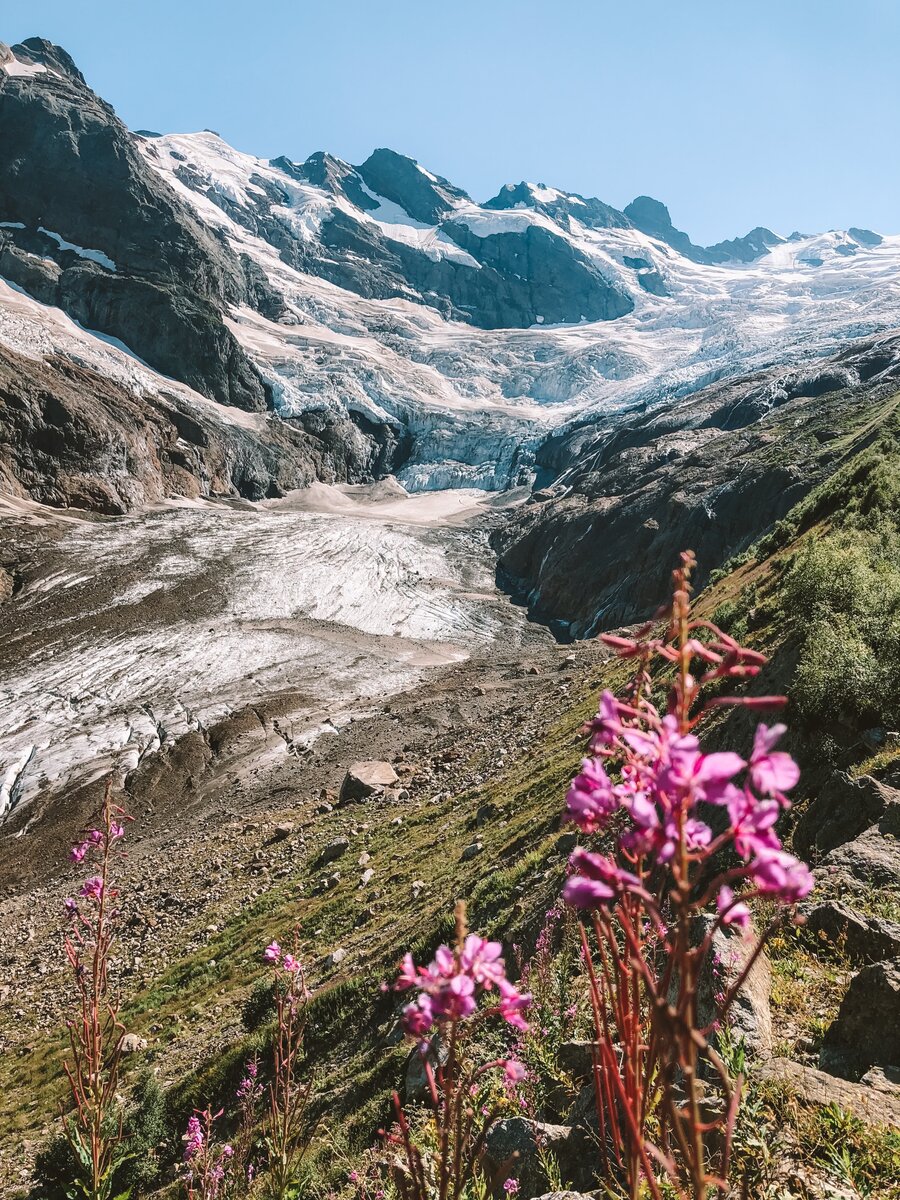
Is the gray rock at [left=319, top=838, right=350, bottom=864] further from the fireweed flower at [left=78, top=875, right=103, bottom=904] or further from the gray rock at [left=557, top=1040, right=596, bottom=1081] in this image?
the fireweed flower at [left=78, top=875, right=103, bottom=904]

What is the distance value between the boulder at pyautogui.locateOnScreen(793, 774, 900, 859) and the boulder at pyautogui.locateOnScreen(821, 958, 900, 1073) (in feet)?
7.07

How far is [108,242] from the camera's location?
434 ft

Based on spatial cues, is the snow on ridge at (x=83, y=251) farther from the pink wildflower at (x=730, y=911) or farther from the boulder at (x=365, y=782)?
the pink wildflower at (x=730, y=911)

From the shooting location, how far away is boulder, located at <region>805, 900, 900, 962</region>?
4238mm

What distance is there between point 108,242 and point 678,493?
130m

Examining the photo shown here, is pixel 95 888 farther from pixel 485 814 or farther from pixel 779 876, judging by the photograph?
pixel 485 814

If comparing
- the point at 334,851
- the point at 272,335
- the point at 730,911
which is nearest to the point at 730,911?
the point at 730,911

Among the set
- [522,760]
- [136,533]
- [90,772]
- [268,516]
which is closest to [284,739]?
[90,772]

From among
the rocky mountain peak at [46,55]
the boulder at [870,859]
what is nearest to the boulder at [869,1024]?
the boulder at [870,859]

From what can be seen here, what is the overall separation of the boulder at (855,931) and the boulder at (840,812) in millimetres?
1124

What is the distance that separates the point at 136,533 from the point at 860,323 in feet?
448

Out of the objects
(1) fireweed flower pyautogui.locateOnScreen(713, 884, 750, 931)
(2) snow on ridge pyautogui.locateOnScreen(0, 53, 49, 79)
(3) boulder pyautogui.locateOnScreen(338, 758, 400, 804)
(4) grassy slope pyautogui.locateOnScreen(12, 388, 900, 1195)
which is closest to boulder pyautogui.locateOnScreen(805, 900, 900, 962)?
(4) grassy slope pyautogui.locateOnScreen(12, 388, 900, 1195)

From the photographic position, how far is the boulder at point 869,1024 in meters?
3.49

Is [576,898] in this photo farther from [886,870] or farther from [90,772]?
[90,772]
